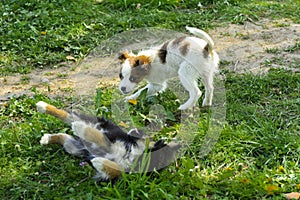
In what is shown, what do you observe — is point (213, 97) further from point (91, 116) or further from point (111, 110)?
point (91, 116)

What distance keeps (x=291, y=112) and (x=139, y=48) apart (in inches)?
69.7

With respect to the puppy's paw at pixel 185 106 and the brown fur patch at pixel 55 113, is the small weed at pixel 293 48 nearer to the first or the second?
the puppy's paw at pixel 185 106

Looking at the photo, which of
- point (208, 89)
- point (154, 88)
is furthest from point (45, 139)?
point (208, 89)

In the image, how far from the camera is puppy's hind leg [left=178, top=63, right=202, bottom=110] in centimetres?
445

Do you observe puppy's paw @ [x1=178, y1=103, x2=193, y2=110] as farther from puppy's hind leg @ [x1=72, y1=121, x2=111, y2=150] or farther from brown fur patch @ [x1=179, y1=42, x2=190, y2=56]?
puppy's hind leg @ [x1=72, y1=121, x2=111, y2=150]

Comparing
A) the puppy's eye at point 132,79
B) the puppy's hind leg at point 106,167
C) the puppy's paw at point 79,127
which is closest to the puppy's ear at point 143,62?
the puppy's eye at point 132,79

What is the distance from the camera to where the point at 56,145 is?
3.95 metres

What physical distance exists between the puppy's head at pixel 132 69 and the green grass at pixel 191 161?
0.25 meters

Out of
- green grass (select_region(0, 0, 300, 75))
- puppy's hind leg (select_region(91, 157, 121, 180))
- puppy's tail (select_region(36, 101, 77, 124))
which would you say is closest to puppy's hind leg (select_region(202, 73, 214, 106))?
puppy's tail (select_region(36, 101, 77, 124))

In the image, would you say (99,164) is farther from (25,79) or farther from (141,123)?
(25,79)

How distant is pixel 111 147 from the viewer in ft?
11.7

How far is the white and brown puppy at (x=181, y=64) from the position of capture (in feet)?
14.4

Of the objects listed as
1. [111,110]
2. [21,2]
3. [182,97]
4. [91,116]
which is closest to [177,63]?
[182,97]

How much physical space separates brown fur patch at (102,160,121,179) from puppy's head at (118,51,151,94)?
110 centimetres
